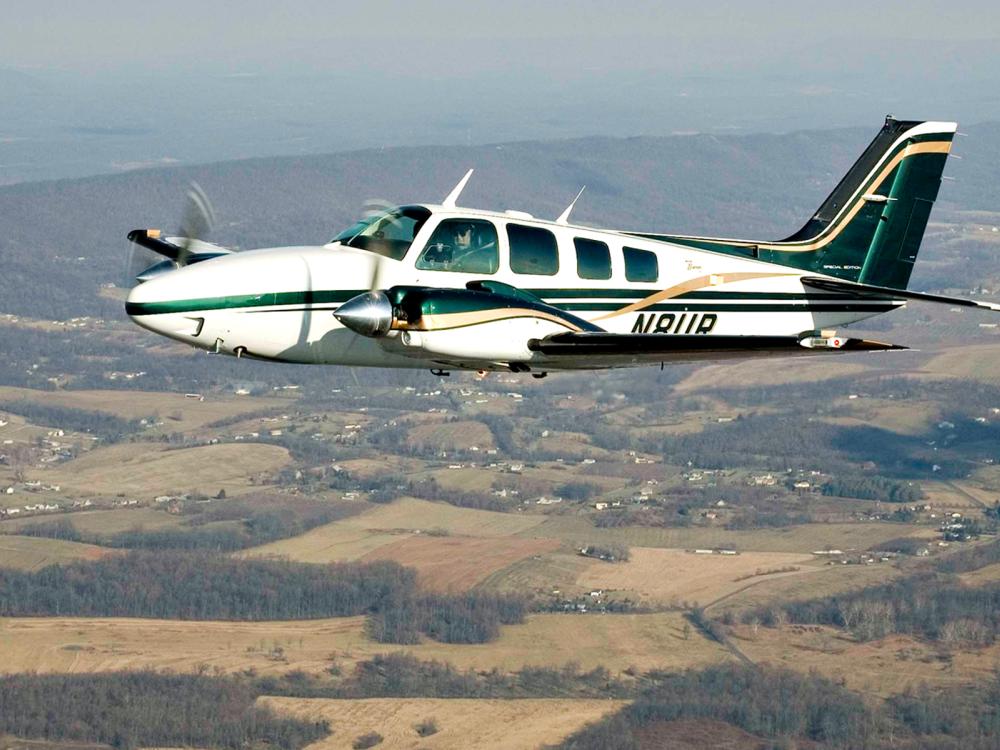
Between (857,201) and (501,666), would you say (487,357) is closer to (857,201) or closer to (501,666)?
(857,201)

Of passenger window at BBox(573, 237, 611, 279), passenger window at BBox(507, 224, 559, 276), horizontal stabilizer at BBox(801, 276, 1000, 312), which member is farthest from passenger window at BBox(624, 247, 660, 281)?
horizontal stabilizer at BBox(801, 276, 1000, 312)

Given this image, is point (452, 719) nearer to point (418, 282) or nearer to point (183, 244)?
point (183, 244)

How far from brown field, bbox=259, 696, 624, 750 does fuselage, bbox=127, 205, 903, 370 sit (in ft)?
432

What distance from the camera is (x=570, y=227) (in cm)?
4806

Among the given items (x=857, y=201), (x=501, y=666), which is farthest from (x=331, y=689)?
(x=857, y=201)

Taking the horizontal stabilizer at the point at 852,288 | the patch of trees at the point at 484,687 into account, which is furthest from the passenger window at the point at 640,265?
the patch of trees at the point at 484,687

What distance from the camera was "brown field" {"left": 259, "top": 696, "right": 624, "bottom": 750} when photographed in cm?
17775

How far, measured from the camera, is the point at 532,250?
155 feet

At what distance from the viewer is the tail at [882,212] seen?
177ft

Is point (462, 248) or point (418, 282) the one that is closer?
point (418, 282)

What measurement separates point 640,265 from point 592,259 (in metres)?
1.74

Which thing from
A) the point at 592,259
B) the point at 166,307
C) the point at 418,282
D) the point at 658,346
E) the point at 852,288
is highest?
the point at 592,259

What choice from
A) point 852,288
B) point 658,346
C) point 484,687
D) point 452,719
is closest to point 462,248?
point 658,346

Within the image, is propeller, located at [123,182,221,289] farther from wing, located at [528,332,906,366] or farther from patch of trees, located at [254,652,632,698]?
patch of trees, located at [254,652,632,698]
